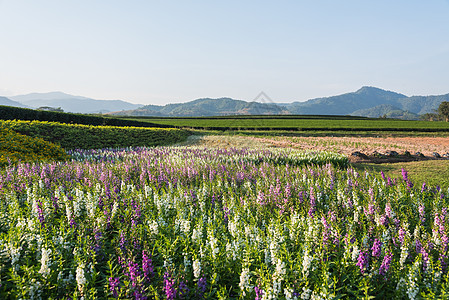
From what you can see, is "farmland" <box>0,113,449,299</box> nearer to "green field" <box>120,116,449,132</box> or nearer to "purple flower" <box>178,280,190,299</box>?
"purple flower" <box>178,280,190,299</box>

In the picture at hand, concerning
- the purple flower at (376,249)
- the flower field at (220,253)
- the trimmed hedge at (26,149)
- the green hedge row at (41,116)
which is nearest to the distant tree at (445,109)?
the green hedge row at (41,116)

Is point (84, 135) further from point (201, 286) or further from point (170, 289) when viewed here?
point (170, 289)

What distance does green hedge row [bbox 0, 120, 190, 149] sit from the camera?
63.4 feet

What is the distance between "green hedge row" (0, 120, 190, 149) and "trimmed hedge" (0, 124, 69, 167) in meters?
2.42

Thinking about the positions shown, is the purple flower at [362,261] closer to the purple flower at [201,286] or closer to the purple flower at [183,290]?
the purple flower at [201,286]

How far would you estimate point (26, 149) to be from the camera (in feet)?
48.7

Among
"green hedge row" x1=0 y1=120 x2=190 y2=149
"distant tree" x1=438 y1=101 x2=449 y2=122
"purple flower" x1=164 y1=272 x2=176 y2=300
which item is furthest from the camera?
"distant tree" x1=438 y1=101 x2=449 y2=122

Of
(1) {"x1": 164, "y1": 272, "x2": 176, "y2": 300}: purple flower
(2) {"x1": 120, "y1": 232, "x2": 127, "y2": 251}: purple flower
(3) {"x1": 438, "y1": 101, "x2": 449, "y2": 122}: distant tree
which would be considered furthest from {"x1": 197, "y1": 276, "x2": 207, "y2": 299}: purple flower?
(3) {"x1": 438, "y1": 101, "x2": 449, "y2": 122}: distant tree

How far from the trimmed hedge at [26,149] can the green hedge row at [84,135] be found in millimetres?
2416

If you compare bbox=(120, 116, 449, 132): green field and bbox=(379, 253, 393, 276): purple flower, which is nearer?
bbox=(379, 253, 393, 276): purple flower

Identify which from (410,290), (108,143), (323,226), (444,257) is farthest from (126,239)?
(108,143)

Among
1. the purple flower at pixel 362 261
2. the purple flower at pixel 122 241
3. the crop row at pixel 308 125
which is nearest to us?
the purple flower at pixel 362 261

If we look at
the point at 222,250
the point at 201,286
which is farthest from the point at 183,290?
the point at 222,250

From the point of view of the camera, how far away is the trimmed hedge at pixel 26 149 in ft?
45.1
